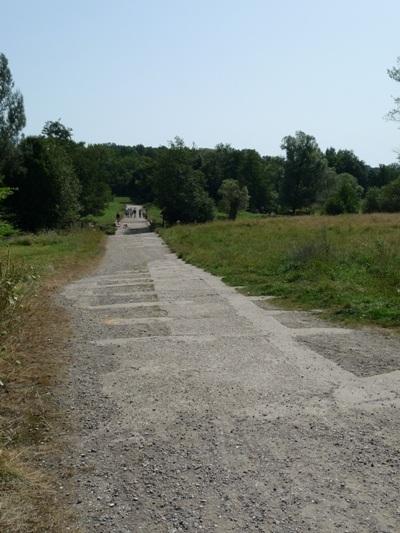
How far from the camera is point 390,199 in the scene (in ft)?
231

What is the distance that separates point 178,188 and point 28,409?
5536cm

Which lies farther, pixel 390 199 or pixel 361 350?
pixel 390 199

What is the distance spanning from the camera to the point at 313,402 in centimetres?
528

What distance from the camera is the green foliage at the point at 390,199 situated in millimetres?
67825

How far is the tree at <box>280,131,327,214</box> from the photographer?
91625 millimetres

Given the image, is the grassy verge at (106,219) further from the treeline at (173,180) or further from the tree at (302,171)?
the tree at (302,171)

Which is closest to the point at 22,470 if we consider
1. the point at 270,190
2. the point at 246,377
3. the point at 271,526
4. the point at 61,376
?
the point at 271,526

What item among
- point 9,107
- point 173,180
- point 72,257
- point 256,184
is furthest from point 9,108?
point 256,184

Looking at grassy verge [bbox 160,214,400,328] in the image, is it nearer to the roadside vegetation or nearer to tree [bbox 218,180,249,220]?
the roadside vegetation

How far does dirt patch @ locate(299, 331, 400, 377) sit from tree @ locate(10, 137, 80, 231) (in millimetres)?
44792

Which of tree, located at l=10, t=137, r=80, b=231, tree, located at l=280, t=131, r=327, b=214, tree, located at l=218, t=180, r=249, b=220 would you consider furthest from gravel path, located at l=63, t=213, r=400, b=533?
tree, located at l=280, t=131, r=327, b=214

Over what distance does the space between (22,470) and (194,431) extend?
1469mm

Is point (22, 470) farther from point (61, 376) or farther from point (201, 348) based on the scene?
point (201, 348)

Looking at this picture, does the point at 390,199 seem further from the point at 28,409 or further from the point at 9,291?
the point at 28,409
